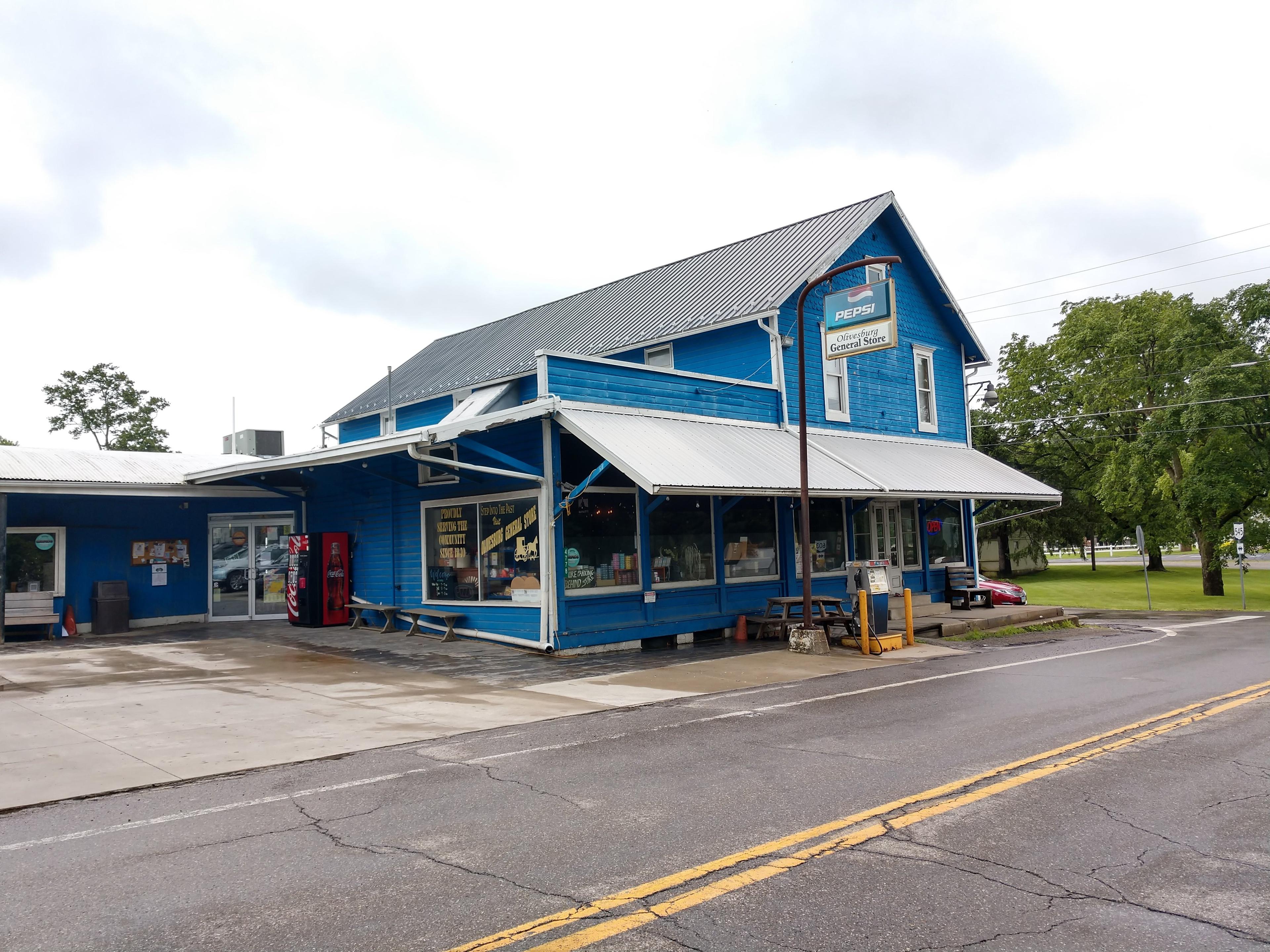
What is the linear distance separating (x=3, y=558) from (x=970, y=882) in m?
17.4

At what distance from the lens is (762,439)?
17188mm

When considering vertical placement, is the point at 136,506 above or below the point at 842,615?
A: above

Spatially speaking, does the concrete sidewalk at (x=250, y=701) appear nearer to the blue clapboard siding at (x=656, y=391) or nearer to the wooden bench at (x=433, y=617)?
the wooden bench at (x=433, y=617)

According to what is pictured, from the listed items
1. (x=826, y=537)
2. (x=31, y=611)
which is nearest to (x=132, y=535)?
(x=31, y=611)

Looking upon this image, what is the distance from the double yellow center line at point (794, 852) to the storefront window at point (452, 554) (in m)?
10.7

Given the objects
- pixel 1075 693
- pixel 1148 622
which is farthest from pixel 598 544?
pixel 1148 622

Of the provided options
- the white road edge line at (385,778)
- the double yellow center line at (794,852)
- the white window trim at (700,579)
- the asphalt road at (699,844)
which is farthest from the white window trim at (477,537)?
the double yellow center line at (794,852)

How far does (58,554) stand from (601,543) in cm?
1133

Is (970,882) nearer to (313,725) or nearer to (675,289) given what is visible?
(313,725)

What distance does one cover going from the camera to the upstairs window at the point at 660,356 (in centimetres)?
2055

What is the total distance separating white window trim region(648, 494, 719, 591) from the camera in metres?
16.0

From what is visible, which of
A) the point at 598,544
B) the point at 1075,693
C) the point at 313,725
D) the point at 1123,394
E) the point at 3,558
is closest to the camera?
the point at 313,725

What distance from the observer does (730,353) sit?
760 inches

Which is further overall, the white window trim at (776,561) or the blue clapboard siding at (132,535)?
the blue clapboard siding at (132,535)
